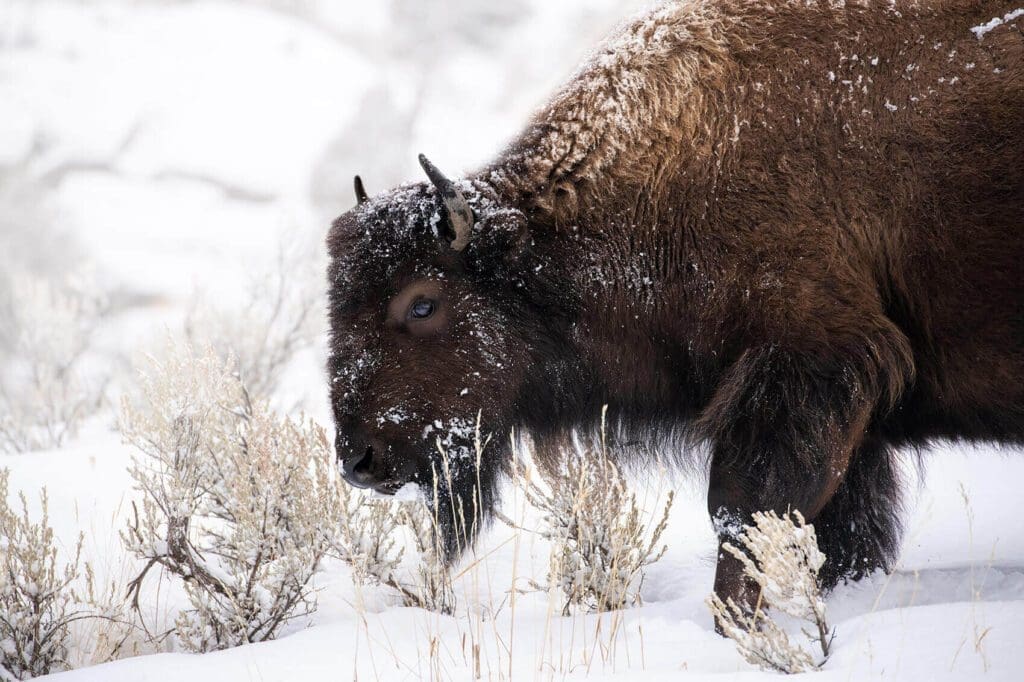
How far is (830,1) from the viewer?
3271mm

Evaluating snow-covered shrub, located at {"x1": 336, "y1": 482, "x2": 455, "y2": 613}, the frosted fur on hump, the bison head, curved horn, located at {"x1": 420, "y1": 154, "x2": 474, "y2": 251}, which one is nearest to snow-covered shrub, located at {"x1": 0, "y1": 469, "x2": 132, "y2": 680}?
snow-covered shrub, located at {"x1": 336, "y1": 482, "x2": 455, "y2": 613}

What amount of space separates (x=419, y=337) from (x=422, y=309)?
0.36ft

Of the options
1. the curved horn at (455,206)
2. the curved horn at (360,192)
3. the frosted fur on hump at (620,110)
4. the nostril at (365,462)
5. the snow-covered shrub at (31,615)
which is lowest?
the snow-covered shrub at (31,615)

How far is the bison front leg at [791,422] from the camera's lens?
292 cm

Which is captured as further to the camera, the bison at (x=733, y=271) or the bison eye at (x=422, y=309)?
the bison eye at (x=422, y=309)

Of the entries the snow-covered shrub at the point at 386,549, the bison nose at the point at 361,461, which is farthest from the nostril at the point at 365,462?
the snow-covered shrub at the point at 386,549

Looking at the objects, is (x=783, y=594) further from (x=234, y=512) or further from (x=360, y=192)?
(x=234, y=512)

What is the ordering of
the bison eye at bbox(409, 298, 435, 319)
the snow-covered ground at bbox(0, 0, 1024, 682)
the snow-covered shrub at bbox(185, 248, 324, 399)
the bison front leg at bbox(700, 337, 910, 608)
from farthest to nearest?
the snow-covered shrub at bbox(185, 248, 324, 399)
the bison eye at bbox(409, 298, 435, 319)
the bison front leg at bbox(700, 337, 910, 608)
the snow-covered ground at bbox(0, 0, 1024, 682)

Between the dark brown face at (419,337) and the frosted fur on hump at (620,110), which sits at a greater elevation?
the frosted fur on hump at (620,110)

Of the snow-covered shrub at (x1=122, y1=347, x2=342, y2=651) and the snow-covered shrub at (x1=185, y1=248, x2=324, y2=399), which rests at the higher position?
the snow-covered shrub at (x1=185, y1=248, x2=324, y2=399)

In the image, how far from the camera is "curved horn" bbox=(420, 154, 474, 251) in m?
3.22

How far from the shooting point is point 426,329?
3330mm

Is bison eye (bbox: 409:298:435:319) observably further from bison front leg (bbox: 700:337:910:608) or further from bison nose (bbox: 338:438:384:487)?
bison front leg (bbox: 700:337:910:608)

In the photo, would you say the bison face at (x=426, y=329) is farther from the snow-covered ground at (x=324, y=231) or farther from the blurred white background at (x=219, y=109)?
the blurred white background at (x=219, y=109)
